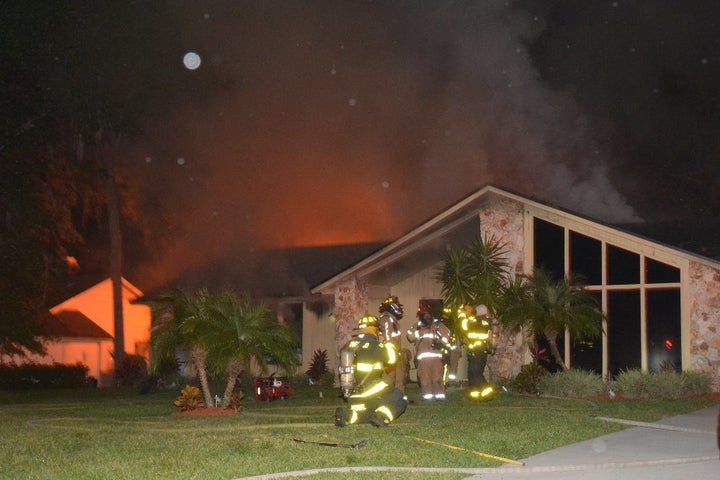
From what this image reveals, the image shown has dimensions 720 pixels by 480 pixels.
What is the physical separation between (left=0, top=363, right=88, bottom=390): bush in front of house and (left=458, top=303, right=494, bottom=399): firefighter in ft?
56.1

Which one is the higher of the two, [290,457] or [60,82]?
[60,82]

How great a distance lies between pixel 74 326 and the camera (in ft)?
105

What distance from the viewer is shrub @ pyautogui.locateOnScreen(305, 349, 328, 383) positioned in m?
22.9

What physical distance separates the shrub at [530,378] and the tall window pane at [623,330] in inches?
69.9

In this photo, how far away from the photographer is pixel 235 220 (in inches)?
1453

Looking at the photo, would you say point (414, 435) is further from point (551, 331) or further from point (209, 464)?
point (551, 331)

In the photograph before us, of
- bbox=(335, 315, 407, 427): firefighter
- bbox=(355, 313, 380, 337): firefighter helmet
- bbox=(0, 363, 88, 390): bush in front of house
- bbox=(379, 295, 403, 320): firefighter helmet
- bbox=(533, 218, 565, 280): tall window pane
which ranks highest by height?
bbox=(533, 218, 565, 280): tall window pane

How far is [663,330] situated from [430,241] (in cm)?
602

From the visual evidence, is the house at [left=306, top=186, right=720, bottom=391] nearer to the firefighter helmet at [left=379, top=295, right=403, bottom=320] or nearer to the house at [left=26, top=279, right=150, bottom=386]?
the firefighter helmet at [left=379, top=295, right=403, bottom=320]

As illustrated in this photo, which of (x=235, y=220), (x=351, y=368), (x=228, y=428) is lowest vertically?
(x=228, y=428)

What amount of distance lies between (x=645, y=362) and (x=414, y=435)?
860 centimetres

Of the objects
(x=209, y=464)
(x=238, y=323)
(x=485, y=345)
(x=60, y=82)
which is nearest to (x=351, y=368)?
(x=209, y=464)

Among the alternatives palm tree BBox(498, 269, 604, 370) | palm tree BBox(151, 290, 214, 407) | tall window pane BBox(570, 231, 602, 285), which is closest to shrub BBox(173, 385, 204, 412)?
palm tree BBox(151, 290, 214, 407)

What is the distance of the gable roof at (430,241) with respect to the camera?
19.1 m
